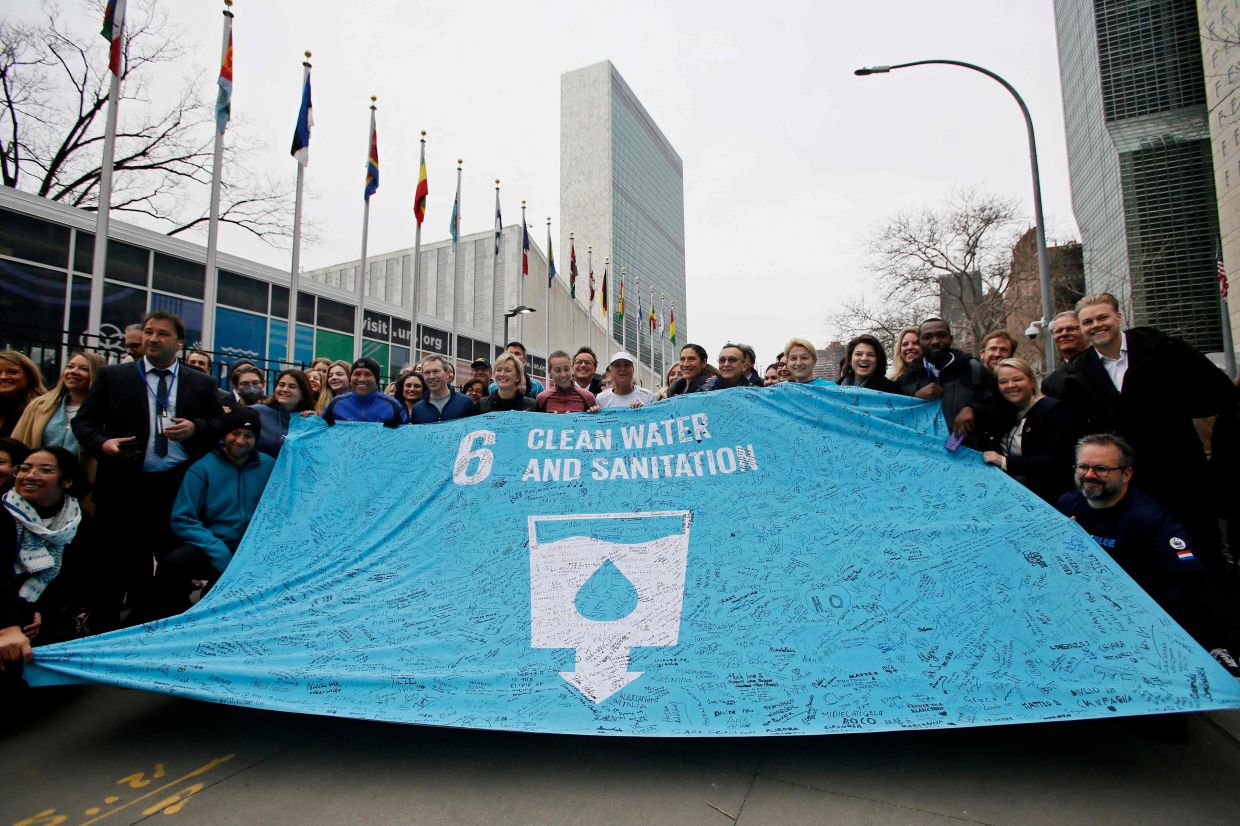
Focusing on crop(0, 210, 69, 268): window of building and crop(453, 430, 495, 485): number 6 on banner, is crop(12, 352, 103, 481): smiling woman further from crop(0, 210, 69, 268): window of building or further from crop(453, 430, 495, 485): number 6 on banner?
crop(0, 210, 69, 268): window of building

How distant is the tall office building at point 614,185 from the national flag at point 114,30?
5796 centimetres

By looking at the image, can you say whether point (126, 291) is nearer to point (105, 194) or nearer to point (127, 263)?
point (127, 263)

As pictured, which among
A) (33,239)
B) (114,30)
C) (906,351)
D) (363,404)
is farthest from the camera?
(33,239)

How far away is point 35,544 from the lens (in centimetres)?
317

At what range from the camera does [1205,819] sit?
2125mm

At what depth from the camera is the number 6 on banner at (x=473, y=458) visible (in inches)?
154

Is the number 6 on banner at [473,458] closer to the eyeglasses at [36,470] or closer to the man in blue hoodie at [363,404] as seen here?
the man in blue hoodie at [363,404]

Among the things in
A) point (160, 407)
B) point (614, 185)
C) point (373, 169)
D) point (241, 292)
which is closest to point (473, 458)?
point (160, 407)

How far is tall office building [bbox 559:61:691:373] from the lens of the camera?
77625 mm

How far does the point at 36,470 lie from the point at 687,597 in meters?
3.23

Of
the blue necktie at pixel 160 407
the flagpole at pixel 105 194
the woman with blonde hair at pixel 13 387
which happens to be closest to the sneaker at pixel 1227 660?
the blue necktie at pixel 160 407

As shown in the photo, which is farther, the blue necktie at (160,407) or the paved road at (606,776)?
the blue necktie at (160,407)

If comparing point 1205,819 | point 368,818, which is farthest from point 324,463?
point 1205,819

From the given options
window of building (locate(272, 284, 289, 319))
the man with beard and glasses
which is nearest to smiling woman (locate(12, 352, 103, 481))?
the man with beard and glasses
